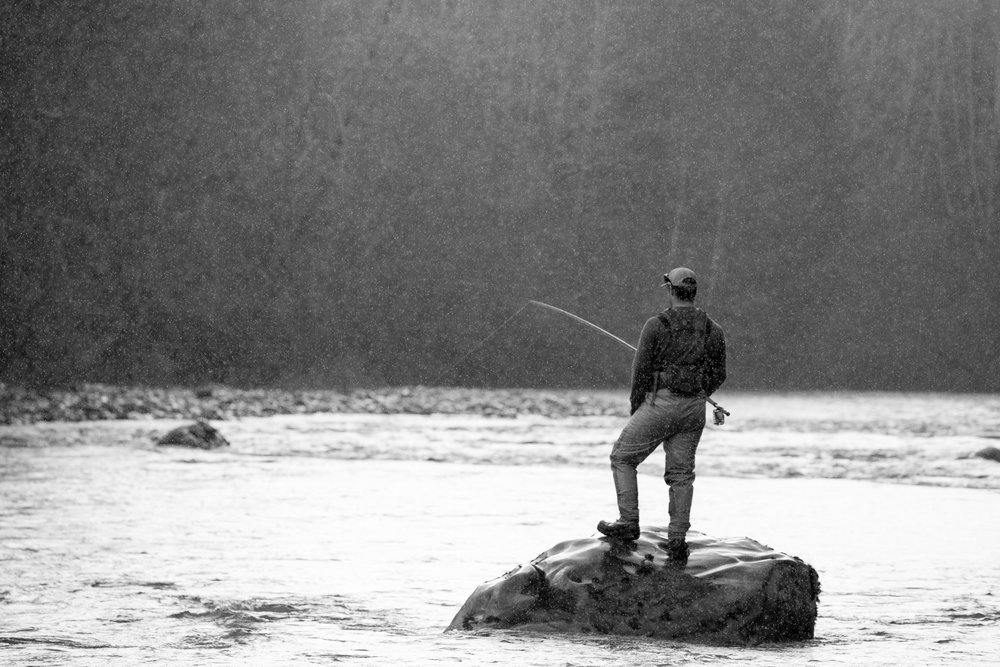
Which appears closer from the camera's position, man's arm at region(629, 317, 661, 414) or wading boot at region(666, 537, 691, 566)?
man's arm at region(629, 317, 661, 414)

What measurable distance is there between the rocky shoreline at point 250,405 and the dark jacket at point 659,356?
27921 millimetres

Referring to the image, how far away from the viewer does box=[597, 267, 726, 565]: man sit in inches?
262

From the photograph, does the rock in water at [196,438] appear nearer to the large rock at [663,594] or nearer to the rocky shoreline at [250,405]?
the rocky shoreline at [250,405]

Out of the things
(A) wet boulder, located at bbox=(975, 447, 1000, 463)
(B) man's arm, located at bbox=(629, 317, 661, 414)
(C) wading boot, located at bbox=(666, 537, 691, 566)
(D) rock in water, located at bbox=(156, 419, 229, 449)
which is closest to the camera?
(B) man's arm, located at bbox=(629, 317, 661, 414)

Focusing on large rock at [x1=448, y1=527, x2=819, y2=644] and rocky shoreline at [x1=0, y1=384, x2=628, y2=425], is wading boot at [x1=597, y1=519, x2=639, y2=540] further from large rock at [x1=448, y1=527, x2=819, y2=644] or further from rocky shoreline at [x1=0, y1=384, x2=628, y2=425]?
rocky shoreline at [x1=0, y1=384, x2=628, y2=425]

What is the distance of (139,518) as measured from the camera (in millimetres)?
13148

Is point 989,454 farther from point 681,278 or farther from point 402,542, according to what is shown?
point 681,278

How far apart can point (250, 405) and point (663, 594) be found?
37.2 metres

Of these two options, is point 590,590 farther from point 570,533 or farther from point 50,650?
point 570,533

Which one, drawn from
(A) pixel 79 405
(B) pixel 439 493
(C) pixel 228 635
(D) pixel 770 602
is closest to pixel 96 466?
(B) pixel 439 493

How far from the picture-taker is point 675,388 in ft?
21.8

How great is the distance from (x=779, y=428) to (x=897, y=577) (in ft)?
86.4

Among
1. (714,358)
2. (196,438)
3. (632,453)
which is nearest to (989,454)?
(196,438)

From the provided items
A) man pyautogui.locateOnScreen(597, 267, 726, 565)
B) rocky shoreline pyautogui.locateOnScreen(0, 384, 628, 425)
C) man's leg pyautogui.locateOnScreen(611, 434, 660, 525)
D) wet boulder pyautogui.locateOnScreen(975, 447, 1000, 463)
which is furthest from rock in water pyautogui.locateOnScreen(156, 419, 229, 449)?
man pyautogui.locateOnScreen(597, 267, 726, 565)
